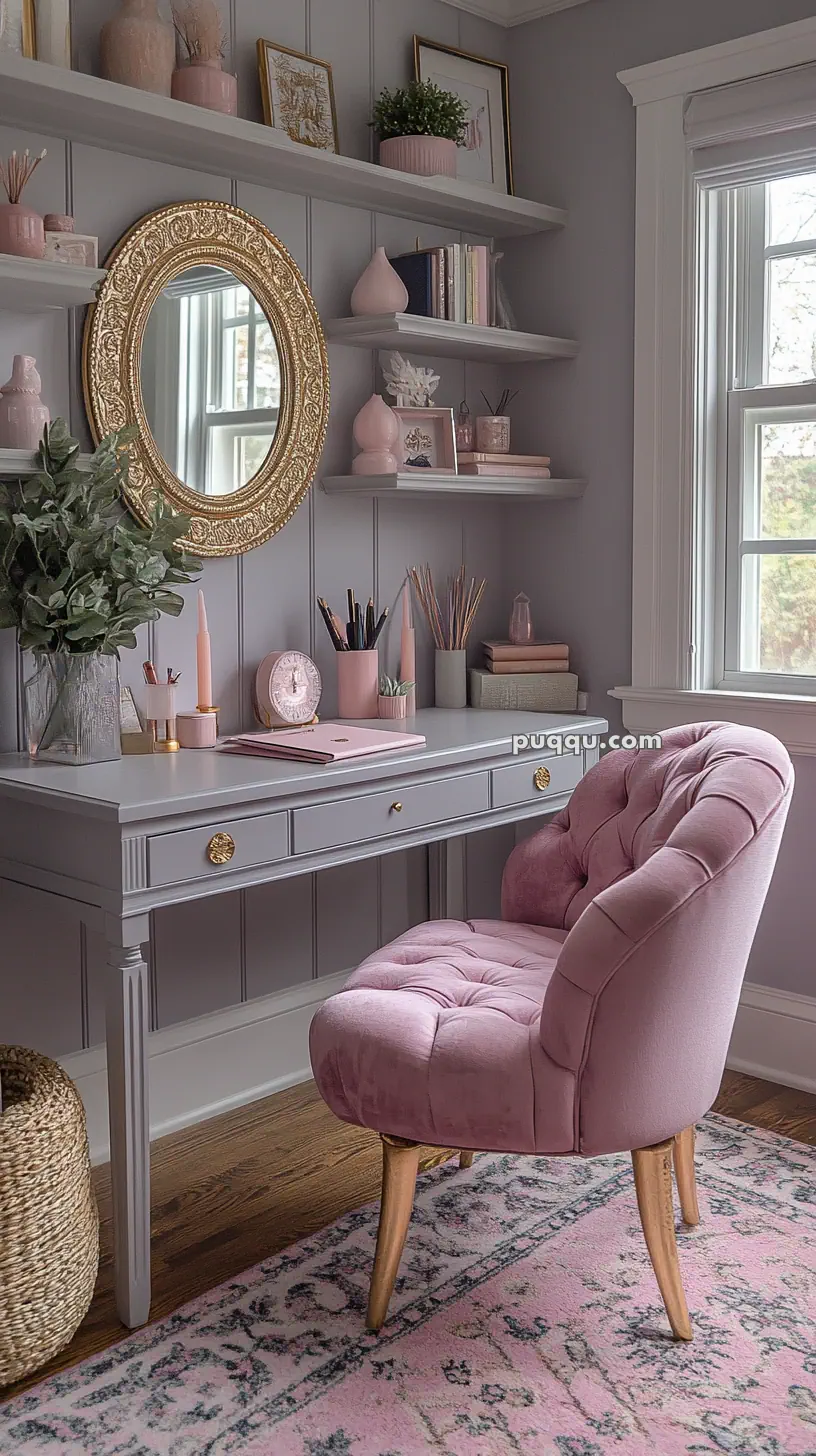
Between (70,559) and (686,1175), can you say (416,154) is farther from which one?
(686,1175)

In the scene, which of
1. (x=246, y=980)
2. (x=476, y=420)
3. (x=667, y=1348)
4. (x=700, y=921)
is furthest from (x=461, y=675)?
(x=667, y=1348)

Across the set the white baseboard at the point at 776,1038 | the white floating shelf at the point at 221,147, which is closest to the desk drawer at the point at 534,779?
the white baseboard at the point at 776,1038

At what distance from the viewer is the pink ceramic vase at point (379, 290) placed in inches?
112

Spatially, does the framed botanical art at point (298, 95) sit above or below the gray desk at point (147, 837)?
above

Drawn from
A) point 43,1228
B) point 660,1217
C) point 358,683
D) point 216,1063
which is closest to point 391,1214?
point 660,1217

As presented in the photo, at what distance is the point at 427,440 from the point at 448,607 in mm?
446

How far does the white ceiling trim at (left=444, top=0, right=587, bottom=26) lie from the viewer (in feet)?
10.3

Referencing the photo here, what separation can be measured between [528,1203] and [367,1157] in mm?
365

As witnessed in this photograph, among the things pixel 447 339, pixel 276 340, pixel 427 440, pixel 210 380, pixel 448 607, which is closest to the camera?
pixel 210 380

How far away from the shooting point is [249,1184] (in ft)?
8.19

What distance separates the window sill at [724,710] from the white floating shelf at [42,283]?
59.1 inches

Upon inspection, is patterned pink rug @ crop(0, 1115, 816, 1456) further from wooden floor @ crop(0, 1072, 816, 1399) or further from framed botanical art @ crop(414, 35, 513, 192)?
framed botanical art @ crop(414, 35, 513, 192)

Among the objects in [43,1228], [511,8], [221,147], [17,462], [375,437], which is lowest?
[43,1228]

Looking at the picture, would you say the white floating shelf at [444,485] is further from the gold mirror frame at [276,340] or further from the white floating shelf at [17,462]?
the white floating shelf at [17,462]
